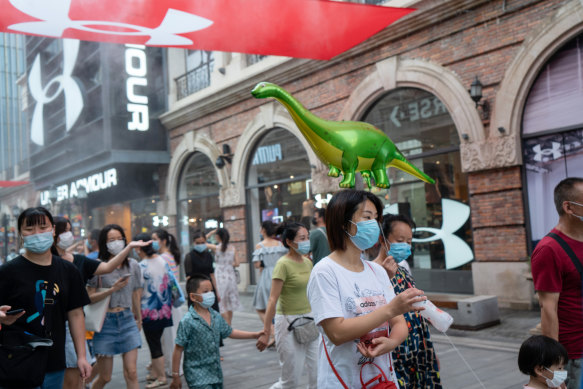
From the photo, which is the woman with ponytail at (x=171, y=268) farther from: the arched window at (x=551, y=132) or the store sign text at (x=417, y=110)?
the store sign text at (x=417, y=110)

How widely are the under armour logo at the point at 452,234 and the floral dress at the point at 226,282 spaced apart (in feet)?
12.1

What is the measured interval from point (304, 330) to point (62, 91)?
20554 millimetres

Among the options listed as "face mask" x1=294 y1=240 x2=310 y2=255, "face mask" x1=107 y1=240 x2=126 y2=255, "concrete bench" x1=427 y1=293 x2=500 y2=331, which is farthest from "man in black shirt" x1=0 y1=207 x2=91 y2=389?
"concrete bench" x1=427 y1=293 x2=500 y2=331

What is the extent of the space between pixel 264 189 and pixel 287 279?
35.9 feet

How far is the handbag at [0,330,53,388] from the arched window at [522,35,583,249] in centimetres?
852

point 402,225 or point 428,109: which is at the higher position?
point 428,109

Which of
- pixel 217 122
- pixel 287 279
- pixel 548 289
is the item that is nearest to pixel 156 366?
pixel 287 279

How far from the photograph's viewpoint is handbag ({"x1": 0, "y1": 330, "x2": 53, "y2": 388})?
3.21 meters

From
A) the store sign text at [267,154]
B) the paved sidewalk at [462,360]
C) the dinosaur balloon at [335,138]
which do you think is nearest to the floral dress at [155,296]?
the paved sidewalk at [462,360]

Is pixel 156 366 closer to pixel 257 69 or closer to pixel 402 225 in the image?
pixel 402 225

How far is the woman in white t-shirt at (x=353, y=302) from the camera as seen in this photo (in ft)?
7.91

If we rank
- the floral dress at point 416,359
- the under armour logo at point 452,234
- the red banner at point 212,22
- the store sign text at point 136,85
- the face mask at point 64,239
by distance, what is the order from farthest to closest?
the store sign text at point 136,85, the under armour logo at point 452,234, the red banner at point 212,22, the face mask at point 64,239, the floral dress at point 416,359

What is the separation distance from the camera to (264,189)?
1591cm

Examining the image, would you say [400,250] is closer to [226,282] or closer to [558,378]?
[558,378]
